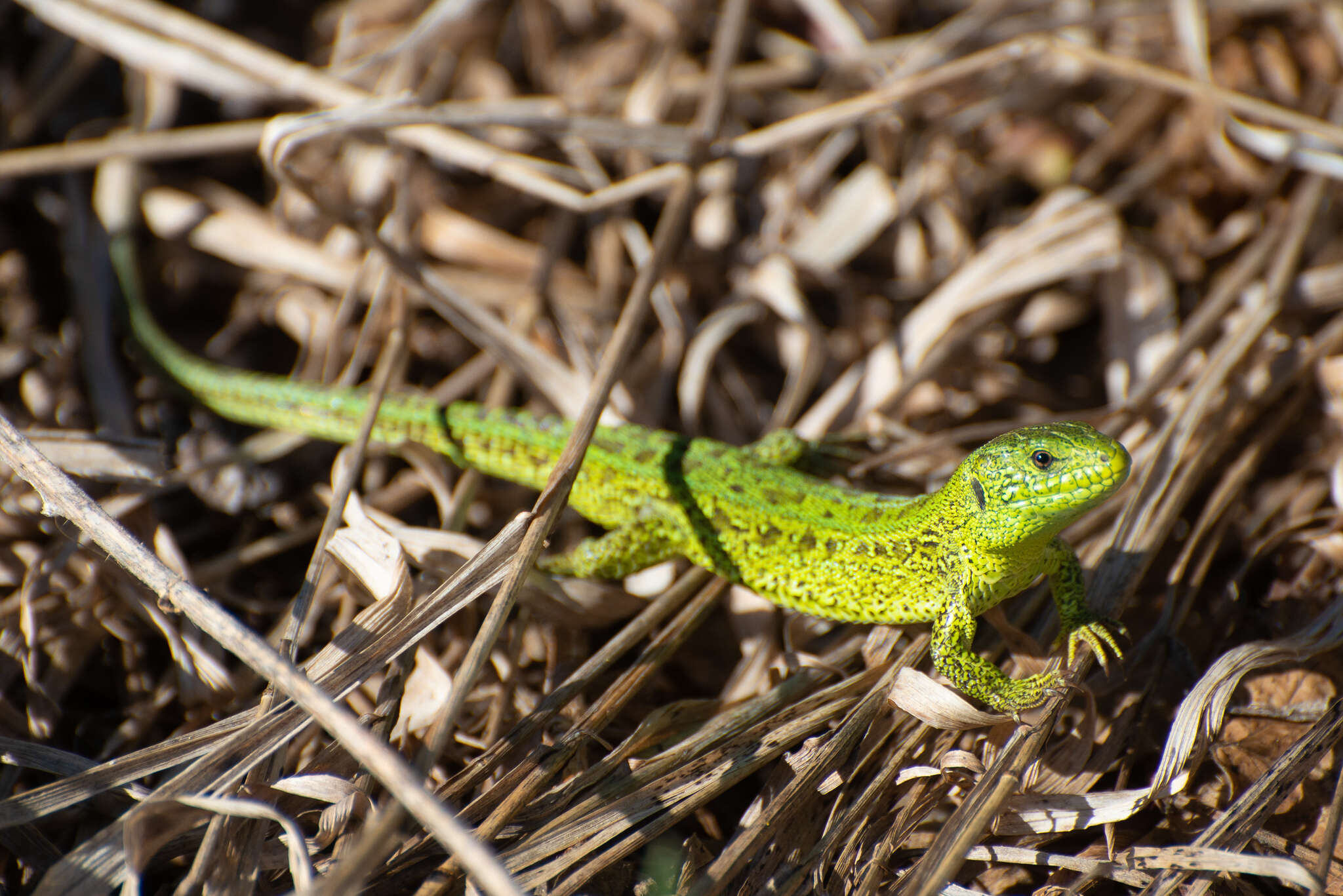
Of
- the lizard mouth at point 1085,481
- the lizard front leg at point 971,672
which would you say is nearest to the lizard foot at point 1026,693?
the lizard front leg at point 971,672

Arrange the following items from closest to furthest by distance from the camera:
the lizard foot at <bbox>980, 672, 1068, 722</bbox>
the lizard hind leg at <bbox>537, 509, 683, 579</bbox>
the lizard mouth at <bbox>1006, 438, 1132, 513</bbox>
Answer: the lizard mouth at <bbox>1006, 438, 1132, 513</bbox> → the lizard foot at <bbox>980, 672, 1068, 722</bbox> → the lizard hind leg at <bbox>537, 509, 683, 579</bbox>

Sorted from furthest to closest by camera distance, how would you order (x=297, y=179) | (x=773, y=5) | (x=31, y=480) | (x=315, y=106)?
(x=773, y=5) < (x=315, y=106) < (x=297, y=179) < (x=31, y=480)

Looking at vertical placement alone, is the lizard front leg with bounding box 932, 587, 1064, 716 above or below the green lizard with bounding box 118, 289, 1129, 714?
below

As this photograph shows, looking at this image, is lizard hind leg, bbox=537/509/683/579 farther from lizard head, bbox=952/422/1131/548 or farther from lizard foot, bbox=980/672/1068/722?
lizard foot, bbox=980/672/1068/722

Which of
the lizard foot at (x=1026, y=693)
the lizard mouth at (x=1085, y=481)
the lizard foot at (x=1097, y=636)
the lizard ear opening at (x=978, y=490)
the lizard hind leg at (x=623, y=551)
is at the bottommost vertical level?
the lizard foot at (x=1026, y=693)

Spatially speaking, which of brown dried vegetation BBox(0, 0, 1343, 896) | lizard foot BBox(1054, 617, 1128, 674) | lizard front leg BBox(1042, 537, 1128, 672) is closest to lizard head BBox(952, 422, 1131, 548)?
lizard front leg BBox(1042, 537, 1128, 672)

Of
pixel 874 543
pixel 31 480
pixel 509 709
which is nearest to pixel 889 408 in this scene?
pixel 874 543

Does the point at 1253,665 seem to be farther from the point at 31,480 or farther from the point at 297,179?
the point at 297,179

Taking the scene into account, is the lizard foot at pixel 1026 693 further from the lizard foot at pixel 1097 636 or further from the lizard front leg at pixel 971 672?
the lizard foot at pixel 1097 636
